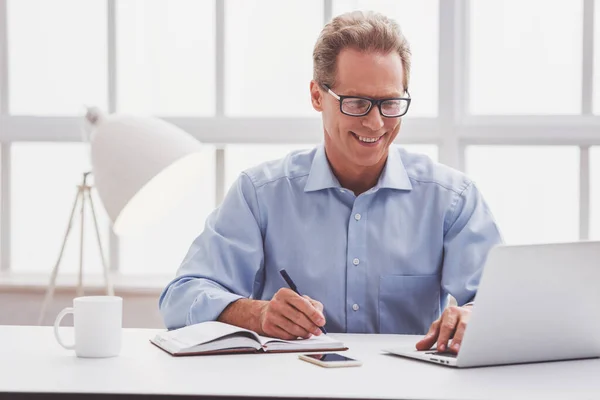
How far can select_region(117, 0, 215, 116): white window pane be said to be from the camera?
352 cm

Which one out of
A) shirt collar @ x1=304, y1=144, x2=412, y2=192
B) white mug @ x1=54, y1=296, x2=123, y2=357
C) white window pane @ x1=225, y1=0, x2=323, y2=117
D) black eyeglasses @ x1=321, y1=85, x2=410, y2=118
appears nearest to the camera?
white mug @ x1=54, y1=296, x2=123, y2=357

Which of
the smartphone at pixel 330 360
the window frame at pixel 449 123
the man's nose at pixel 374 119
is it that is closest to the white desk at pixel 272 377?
the smartphone at pixel 330 360

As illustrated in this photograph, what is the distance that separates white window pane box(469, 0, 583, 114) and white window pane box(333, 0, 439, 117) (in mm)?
151

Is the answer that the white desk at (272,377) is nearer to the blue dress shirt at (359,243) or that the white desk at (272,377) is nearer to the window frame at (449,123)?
the blue dress shirt at (359,243)

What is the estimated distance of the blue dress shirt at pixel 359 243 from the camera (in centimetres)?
210

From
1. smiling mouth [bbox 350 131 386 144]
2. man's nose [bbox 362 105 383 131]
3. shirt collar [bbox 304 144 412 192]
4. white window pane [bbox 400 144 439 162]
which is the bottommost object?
shirt collar [bbox 304 144 412 192]

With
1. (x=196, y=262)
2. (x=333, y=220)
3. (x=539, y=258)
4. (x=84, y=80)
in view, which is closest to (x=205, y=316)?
(x=196, y=262)

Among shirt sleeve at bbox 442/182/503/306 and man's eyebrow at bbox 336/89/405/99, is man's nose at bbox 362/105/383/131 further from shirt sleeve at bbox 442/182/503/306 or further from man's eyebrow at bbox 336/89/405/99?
shirt sleeve at bbox 442/182/503/306

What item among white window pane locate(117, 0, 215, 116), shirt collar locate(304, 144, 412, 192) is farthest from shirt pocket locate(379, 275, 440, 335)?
white window pane locate(117, 0, 215, 116)

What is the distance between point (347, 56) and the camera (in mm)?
2092

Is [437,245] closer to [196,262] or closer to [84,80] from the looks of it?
[196,262]

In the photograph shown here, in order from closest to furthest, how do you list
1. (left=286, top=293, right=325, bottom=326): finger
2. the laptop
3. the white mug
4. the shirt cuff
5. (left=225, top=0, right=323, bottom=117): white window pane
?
the laptop < the white mug < (left=286, top=293, right=325, bottom=326): finger < the shirt cuff < (left=225, top=0, right=323, bottom=117): white window pane

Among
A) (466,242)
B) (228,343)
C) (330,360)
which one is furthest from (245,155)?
(330,360)

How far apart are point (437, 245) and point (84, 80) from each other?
203cm
